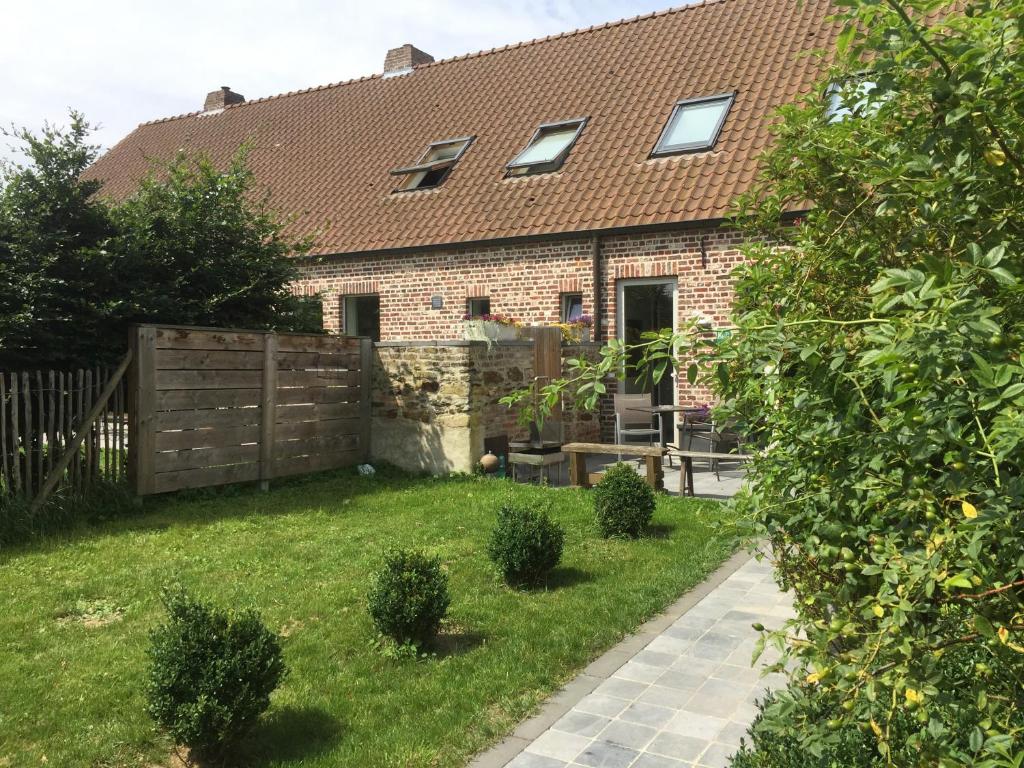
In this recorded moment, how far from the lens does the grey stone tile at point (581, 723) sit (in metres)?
3.80

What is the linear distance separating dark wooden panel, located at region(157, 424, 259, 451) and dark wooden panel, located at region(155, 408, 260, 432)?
0.17ft

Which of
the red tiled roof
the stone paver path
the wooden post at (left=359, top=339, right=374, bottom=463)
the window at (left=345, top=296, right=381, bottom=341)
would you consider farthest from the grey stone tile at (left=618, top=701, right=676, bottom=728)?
the window at (left=345, top=296, right=381, bottom=341)

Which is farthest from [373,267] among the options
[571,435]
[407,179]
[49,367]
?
[49,367]

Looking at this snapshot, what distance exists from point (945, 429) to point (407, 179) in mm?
16149

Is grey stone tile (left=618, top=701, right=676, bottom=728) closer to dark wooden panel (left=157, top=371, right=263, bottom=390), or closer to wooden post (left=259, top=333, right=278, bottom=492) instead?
dark wooden panel (left=157, top=371, right=263, bottom=390)

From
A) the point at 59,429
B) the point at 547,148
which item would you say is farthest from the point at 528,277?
the point at 59,429

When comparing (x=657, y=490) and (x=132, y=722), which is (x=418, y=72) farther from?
(x=132, y=722)

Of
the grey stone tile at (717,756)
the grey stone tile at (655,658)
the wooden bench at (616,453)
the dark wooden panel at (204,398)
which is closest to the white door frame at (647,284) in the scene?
the wooden bench at (616,453)

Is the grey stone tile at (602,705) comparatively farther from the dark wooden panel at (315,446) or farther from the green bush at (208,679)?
the dark wooden panel at (315,446)

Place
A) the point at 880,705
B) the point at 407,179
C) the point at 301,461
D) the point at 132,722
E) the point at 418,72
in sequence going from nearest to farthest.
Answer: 1. the point at 880,705
2. the point at 132,722
3. the point at 301,461
4. the point at 407,179
5. the point at 418,72

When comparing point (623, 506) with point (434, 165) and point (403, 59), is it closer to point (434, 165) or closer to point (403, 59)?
point (434, 165)

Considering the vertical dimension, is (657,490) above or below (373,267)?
below

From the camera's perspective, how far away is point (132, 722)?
396cm

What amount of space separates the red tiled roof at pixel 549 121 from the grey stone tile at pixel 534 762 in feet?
31.9
